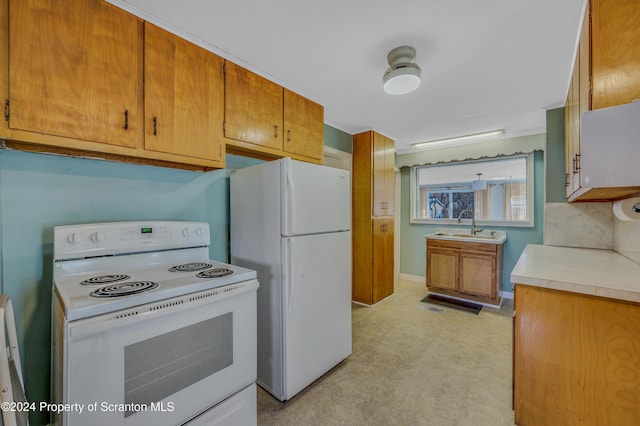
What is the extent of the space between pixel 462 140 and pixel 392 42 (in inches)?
108

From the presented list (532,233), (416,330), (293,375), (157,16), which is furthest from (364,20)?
(532,233)

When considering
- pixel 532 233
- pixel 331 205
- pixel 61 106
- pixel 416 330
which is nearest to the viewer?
pixel 61 106

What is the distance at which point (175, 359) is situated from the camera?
44.7 inches

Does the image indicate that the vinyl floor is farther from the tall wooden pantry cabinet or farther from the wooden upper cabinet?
the wooden upper cabinet

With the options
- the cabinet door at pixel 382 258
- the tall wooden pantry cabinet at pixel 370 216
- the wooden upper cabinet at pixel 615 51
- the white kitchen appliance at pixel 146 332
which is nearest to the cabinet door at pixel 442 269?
the cabinet door at pixel 382 258

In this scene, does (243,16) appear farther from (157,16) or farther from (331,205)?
(331,205)

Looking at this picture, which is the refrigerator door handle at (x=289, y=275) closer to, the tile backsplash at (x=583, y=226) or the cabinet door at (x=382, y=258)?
the cabinet door at (x=382, y=258)

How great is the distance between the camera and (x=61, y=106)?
3.96 feet

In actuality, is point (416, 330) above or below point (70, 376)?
below

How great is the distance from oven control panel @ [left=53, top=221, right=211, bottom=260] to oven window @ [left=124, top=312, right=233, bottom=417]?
27.5 inches

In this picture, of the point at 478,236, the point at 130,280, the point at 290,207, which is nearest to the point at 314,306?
the point at 290,207

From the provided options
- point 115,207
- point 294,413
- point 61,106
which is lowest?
point 294,413

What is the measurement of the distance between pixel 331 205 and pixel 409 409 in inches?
58.4

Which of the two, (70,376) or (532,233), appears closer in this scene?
(70,376)
